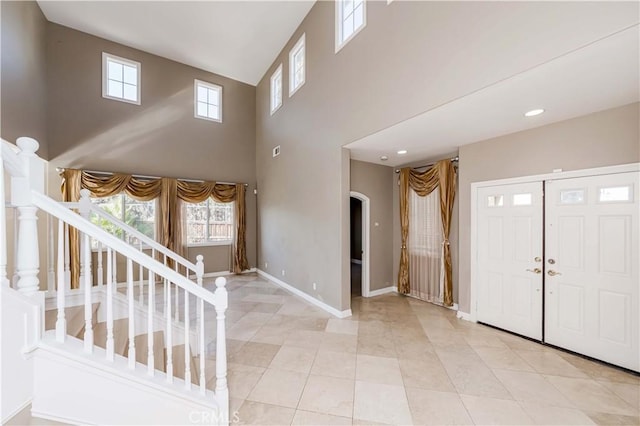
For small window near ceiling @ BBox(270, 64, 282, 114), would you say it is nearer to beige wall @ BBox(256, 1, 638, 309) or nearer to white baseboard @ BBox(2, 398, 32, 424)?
beige wall @ BBox(256, 1, 638, 309)

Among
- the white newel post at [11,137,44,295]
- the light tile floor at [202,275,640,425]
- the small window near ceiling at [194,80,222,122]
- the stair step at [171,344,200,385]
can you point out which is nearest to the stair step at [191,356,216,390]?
the stair step at [171,344,200,385]

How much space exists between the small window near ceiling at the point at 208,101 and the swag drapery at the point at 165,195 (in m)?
1.84

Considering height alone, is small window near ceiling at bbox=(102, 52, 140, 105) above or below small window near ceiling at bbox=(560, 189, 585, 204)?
above

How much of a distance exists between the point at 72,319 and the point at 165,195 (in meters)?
4.29

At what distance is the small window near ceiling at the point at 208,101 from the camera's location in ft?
21.4

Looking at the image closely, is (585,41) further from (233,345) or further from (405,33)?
(233,345)

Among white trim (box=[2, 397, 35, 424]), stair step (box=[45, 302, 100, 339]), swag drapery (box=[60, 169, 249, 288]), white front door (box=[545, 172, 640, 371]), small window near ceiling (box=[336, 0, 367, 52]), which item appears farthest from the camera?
swag drapery (box=[60, 169, 249, 288])

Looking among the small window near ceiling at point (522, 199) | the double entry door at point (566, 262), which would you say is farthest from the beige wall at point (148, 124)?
the small window near ceiling at point (522, 199)

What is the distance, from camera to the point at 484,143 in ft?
12.1

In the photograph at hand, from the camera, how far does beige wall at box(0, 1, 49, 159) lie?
3.57 metres

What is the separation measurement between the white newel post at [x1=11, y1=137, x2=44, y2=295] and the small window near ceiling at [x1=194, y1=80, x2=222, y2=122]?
576cm

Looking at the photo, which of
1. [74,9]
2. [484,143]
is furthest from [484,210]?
[74,9]

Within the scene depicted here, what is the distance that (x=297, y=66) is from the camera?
17.7 feet

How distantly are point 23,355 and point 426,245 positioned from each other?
4911mm
